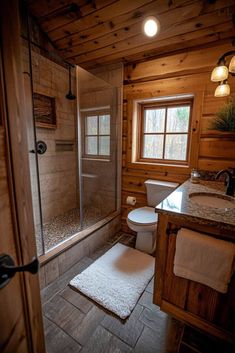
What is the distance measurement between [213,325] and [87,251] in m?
1.28

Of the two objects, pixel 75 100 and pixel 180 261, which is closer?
A: pixel 180 261

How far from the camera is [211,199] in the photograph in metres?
1.48

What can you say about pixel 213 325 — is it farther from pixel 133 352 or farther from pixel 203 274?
pixel 133 352

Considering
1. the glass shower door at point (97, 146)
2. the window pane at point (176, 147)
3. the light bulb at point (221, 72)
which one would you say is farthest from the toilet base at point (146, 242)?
the light bulb at point (221, 72)

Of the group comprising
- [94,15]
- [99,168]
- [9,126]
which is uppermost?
[94,15]

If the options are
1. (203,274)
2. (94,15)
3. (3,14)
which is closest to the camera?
(3,14)

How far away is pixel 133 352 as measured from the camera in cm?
110

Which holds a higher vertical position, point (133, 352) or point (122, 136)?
point (122, 136)

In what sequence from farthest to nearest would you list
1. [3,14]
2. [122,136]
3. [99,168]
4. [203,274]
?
[99,168] < [122,136] < [203,274] < [3,14]

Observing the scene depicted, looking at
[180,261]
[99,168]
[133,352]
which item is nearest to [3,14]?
[180,261]

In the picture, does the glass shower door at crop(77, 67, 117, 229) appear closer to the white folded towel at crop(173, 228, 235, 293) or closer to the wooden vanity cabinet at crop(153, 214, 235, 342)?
the wooden vanity cabinet at crop(153, 214, 235, 342)

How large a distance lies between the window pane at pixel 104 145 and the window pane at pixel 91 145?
7 cm

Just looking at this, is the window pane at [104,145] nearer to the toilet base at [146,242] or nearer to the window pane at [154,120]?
the window pane at [154,120]

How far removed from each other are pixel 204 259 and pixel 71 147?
2.30 metres
